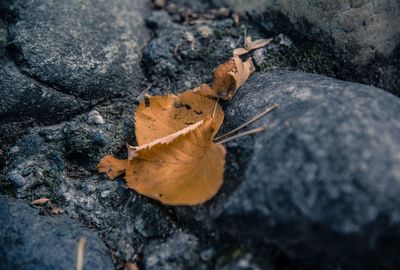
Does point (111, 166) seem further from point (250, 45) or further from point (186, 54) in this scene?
point (250, 45)

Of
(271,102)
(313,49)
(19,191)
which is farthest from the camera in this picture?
(313,49)

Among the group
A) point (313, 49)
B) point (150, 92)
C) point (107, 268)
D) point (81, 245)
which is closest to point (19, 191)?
point (81, 245)

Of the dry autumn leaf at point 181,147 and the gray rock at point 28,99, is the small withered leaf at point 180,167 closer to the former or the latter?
the dry autumn leaf at point 181,147

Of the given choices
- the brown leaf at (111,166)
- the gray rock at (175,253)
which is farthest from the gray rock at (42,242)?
the brown leaf at (111,166)

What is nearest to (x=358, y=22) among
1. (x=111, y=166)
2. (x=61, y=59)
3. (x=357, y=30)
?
(x=357, y=30)

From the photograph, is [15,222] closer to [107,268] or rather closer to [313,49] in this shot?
[107,268]

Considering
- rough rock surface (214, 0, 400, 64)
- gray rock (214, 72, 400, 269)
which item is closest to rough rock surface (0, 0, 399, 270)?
gray rock (214, 72, 400, 269)
